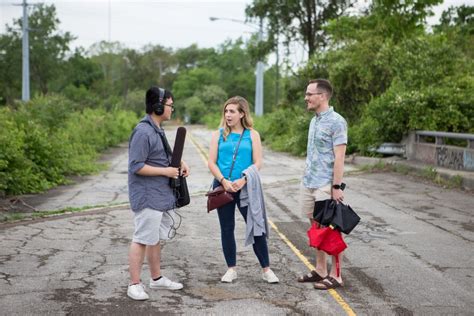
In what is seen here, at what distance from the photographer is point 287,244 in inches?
334

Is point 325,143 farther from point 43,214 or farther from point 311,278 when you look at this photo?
point 43,214

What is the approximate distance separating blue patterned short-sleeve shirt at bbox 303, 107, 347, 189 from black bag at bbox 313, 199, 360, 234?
19 cm

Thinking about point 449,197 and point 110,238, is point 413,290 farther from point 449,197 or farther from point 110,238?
point 449,197

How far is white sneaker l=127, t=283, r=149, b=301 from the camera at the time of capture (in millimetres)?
5910

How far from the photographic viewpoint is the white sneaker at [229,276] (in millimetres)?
6566

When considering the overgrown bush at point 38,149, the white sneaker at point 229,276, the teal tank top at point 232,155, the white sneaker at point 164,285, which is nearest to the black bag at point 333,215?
the teal tank top at point 232,155

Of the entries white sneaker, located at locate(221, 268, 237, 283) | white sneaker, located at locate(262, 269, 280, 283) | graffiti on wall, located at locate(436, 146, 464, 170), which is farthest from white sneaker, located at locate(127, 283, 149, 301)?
graffiti on wall, located at locate(436, 146, 464, 170)

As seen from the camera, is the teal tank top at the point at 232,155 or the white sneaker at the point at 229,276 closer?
the teal tank top at the point at 232,155

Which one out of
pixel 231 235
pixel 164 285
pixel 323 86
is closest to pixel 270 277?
pixel 231 235

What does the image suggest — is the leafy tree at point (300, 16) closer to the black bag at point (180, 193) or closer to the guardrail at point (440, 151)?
the guardrail at point (440, 151)

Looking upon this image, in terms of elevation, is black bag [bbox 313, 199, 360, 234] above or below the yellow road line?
above

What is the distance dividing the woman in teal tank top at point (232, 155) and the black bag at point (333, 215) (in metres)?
0.59

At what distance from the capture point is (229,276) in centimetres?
658

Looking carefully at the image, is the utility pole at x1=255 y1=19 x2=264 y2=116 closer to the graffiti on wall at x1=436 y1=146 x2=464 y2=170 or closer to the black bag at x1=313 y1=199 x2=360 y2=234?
the graffiti on wall at x1=436 y1=146 x2=464 y2=170
